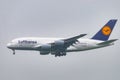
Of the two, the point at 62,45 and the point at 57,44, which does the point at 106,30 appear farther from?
the point at 57,44

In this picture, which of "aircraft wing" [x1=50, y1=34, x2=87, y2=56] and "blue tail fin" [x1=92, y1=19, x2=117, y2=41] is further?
"blue tail fin" [x1=92, y1=19, x2=117, y2=41]

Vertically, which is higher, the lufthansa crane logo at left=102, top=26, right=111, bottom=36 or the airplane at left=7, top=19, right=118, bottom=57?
the lufthansa crane logo at left=102, top=26, right=111, bottom=36

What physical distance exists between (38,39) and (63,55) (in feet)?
21.0

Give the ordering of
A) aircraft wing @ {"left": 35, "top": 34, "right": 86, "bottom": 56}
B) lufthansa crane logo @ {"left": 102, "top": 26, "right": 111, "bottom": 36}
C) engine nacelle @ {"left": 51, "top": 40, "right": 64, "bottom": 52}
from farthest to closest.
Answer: lufthansa crane logo @ {"left": 102, "top": 26, "right": 111, "bottom": 36}, aircraft wing @ {"left": 35, "top": 34, "right": 86, "bottom": 56}, engine nacelle @ {"left": 51, "top": 40, "right": 64, "bottom": 52}

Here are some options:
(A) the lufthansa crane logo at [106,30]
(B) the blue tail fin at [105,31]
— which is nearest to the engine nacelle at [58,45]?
(B) the blue tail fin at [105,31]

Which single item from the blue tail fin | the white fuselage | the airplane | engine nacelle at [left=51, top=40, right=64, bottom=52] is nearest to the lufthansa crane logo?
the blue tail fin

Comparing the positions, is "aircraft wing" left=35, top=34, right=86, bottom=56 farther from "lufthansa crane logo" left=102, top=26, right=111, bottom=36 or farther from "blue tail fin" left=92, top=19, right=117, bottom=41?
"lufthansa crane logo" left=102, top=26, right=111, bottom=36

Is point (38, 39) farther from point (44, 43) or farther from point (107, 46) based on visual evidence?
point (107, 46)

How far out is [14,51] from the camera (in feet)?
356

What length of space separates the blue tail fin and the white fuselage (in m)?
3.03

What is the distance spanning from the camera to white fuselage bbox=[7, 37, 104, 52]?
345 ft

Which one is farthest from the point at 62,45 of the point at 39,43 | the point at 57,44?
the point at 39,43

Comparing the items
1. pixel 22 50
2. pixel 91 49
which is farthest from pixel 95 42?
pixel 22 50

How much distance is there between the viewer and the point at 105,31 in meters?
116
